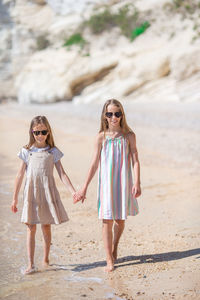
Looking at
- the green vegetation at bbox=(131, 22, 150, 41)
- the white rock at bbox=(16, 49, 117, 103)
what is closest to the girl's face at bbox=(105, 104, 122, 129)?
the white rock at bbox=(16, 49, 117, 103)

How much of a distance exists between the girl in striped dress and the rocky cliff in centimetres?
1134

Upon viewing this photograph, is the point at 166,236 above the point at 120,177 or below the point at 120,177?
below

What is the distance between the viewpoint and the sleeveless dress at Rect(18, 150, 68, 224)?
139 inches

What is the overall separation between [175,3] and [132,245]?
20.3 m

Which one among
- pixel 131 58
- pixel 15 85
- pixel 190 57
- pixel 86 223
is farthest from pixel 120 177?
pixel 15 85

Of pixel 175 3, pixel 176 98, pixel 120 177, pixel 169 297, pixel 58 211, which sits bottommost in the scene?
pixel 169 297

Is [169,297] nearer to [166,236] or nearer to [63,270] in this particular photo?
[63,270]

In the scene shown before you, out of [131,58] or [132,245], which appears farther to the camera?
[131,58]

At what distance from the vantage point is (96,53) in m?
24.1

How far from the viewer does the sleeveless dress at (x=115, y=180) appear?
11.8 ft

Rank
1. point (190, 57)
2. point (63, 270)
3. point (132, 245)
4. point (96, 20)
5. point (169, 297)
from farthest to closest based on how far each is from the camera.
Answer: point (96, 20) → point (190, 57) → point (132, 245) → point (63, 270) → point (169, 297)

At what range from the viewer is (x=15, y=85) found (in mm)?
30953

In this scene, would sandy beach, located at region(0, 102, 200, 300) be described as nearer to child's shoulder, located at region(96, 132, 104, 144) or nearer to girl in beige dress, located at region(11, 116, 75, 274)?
girl in beige dress, located at region(11, 116, 75, 274)

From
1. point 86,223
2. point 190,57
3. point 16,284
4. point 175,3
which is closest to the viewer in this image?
point 16,284
